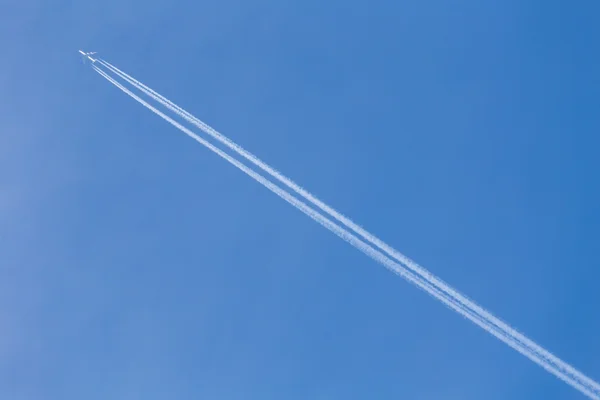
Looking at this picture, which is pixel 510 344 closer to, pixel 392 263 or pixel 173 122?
pixel 392 263

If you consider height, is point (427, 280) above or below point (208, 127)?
below

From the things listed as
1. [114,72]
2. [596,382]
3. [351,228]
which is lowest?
[596,382]

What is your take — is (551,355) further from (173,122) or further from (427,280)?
(173,122)

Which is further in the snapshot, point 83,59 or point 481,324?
point 83,59

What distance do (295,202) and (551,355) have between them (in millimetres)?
18145

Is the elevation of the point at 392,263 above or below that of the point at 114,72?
below

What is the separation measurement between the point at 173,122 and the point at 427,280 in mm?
20493

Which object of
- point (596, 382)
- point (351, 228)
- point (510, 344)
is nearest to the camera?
point (596, 382)

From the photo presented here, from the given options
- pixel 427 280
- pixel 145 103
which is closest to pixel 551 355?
pixel 427 280

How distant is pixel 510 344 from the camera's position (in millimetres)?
34125

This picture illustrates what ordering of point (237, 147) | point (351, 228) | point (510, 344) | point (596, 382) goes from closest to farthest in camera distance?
point (596, 382) < point (510, 344) < point (351, 228) < point (237, 147)

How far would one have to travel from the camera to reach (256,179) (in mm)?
A: 38875

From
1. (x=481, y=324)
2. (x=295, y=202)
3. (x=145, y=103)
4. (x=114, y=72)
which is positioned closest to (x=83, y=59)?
(x=114, y=72)

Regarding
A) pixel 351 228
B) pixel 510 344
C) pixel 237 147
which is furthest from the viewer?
pixel 237 147
